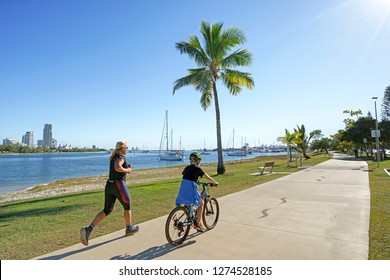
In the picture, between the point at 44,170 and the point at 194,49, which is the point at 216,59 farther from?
the point at 44,170

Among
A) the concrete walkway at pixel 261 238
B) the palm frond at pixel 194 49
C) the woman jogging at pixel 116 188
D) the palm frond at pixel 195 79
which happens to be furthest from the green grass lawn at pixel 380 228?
the palm frond at pixel 194 49

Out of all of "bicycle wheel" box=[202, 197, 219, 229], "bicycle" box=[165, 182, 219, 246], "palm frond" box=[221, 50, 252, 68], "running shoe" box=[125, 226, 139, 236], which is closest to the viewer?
"bicycle" box=[165, 182, 219, 246]

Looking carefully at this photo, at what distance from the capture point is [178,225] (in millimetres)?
4059

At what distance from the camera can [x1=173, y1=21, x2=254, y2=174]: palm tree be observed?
53.8 ft

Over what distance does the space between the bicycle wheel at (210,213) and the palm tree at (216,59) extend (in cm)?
1098

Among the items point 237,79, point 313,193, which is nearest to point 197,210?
point 313,193

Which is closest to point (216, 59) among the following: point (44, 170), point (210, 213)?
point (210, 213)

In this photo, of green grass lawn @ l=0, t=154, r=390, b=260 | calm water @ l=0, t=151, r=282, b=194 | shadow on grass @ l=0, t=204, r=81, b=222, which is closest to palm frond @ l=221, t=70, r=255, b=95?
green grass lawn @ l=0, t=154, r=390, b=260

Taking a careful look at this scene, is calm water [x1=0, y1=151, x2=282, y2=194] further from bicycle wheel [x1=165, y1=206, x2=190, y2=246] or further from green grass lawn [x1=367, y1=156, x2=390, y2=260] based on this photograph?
green grass lawn [x1=367, y1=156, x2=390, y2=260]

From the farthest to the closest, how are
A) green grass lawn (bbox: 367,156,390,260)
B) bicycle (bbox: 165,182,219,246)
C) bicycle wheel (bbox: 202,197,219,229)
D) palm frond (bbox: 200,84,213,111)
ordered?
1. palm frond (bbox: 200,84,213,111)
2. bicycle wheel (bbox: 202,197,219,229)
3. bicycle (bbox: 165,182,219,246)
4. green grass lawn (bbox: 367,156,390,260)

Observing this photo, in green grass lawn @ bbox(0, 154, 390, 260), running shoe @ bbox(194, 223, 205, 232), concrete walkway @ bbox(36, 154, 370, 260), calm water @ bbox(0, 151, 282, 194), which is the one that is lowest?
calm water @ bbox(0, 151, 282, 194)

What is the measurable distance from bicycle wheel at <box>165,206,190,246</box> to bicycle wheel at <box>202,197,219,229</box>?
61cm
